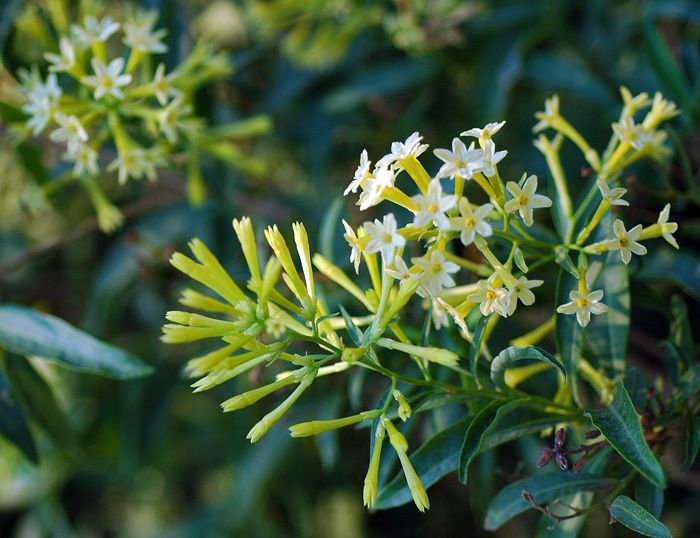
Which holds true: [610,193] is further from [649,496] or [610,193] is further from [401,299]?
[649,496]

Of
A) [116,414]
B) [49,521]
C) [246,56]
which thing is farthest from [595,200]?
[49,521]

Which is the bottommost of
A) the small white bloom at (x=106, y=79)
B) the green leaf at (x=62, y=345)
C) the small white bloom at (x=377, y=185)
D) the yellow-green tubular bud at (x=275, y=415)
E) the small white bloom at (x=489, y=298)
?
the green leaf at (x=62, y=345)

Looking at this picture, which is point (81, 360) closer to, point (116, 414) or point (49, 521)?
point (116, 414)

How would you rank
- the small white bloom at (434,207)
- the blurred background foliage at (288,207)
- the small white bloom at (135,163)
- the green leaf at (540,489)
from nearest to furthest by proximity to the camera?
the small white bloom at (434,207) → the green leaf at (540,489) → the small white bloom at (135,163) → the blurred background foliage at (288,207)

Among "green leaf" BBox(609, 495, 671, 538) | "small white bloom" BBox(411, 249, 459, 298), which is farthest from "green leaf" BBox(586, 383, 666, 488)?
"small white bloom" BBox(411, 249, 459, 298)

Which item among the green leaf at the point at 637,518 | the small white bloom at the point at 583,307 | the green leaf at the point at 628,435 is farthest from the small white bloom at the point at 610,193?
the green leaf at the point at 637,518

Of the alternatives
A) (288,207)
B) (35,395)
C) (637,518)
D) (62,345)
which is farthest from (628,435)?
(288,207)

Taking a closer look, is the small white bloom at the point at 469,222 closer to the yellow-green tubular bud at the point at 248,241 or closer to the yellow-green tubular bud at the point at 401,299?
the yellow-green tubular bud at the point at 401,299
